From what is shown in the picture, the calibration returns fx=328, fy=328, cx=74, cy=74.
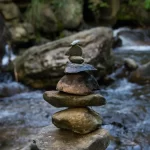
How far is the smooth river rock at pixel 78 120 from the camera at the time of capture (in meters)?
3.58

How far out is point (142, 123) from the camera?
5.40 m

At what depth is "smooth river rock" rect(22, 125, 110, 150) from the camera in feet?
11.3

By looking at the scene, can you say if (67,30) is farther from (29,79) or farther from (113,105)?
(113,105)

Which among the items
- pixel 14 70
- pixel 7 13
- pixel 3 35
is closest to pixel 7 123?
pixel 14 70

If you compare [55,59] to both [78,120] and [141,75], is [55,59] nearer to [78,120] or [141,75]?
[141,75]

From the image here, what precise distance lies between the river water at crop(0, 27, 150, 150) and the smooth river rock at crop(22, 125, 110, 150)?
36.8 inches

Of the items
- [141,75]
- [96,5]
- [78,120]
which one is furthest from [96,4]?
[78,120]

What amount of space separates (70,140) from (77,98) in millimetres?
463

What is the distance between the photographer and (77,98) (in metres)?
3.62

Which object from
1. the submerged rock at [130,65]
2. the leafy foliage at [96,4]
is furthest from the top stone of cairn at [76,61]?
the leafy foliage at [96,4]

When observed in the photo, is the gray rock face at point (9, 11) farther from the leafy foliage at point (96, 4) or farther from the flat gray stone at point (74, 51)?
the flat gray stone at point (74, 51)

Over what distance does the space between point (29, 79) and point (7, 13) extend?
13.7 ft

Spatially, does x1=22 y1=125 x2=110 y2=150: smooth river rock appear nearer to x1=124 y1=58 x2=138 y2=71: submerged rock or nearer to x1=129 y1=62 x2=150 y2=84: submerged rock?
x1=129 y1=62 x2=150 y2=84: submerged rock

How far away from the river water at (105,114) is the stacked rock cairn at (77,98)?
1.06 m
